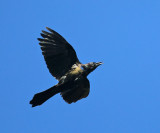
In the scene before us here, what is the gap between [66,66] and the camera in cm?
952

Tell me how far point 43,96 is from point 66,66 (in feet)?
4.12

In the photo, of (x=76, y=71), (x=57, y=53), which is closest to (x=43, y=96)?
(x=76, y=71)

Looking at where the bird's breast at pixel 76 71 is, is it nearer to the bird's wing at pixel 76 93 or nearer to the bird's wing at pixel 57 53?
the bird's wing at pixel 57 53

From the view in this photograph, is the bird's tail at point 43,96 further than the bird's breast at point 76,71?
No

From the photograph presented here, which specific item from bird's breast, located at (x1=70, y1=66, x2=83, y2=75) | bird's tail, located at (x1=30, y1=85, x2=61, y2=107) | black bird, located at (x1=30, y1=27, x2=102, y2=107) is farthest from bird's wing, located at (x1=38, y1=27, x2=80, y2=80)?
bird's tail, located at (x1=30, y1=85, x2=61, y2=107)

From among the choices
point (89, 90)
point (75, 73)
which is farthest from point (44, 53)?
point (89, 90)

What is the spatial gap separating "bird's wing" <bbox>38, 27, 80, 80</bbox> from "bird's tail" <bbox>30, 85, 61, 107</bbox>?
1.87 ft

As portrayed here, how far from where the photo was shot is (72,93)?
382 inches

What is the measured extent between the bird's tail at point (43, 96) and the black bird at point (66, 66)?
20 centimetres

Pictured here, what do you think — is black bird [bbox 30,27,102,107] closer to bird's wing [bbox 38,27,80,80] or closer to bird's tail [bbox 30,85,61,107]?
bird's wing [bbox 38,27,80,80]

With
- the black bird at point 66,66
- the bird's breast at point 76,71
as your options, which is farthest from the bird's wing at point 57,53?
the bird's breast at point 76,71

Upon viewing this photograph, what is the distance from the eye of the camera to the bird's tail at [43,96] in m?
8.73

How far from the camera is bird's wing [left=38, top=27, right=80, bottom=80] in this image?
373 inches

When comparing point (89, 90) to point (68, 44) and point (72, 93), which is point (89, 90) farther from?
point (68, 44)
